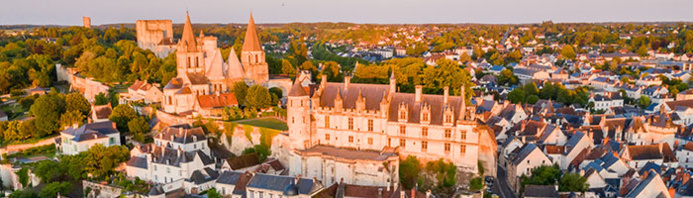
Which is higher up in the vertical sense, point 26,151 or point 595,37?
point 595,37

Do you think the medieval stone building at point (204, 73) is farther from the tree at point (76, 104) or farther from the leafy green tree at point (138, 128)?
the tree at point (76, 104)

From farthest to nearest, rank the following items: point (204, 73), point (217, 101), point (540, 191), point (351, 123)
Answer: point (204, 73) → point (217, 101) → point (351, 123) → point (540, 191)

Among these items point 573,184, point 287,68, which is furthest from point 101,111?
point 573,184

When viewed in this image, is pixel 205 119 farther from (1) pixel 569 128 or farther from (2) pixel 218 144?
(1) pixel 569 128

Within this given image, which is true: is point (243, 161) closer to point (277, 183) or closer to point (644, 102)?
point (277, 183)

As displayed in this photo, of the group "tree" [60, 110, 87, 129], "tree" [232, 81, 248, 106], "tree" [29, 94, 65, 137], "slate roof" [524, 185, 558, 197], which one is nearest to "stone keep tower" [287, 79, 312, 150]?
"tree" [232, 81, 248, 106]

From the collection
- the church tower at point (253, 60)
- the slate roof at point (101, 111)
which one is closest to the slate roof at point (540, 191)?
the church tower at point (253, 60)

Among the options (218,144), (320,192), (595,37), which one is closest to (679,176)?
→ (320,192)
